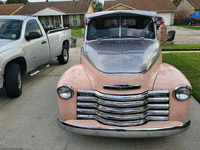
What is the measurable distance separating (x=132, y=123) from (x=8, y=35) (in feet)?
13.5

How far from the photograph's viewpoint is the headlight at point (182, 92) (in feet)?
8.01

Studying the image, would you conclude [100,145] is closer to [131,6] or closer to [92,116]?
[92,116]

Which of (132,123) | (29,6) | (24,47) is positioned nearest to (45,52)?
(24,47)

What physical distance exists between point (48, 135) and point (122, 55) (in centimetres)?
183

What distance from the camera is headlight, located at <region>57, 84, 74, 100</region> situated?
102 inches

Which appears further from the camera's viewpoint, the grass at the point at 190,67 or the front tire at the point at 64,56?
the front tire at the point at 64,56

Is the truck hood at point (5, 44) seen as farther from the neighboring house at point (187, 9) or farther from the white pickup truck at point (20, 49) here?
the neighboring house at point (187, 9)

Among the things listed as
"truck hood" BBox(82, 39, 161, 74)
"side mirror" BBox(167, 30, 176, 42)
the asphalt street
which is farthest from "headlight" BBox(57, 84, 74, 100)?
"side mirror" BBox(167, 30, 176, 42)

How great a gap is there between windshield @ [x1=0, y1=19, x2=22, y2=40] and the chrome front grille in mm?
3311

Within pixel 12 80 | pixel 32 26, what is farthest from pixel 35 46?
pixel 12 80

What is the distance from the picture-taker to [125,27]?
152 inches

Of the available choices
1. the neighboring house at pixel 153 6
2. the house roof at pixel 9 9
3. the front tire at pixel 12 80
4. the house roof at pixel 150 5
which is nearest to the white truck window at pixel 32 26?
the front tire at pixel 12 80

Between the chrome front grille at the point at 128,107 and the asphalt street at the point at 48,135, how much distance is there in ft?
1.77

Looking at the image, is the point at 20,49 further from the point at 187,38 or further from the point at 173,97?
the point at 187,38
